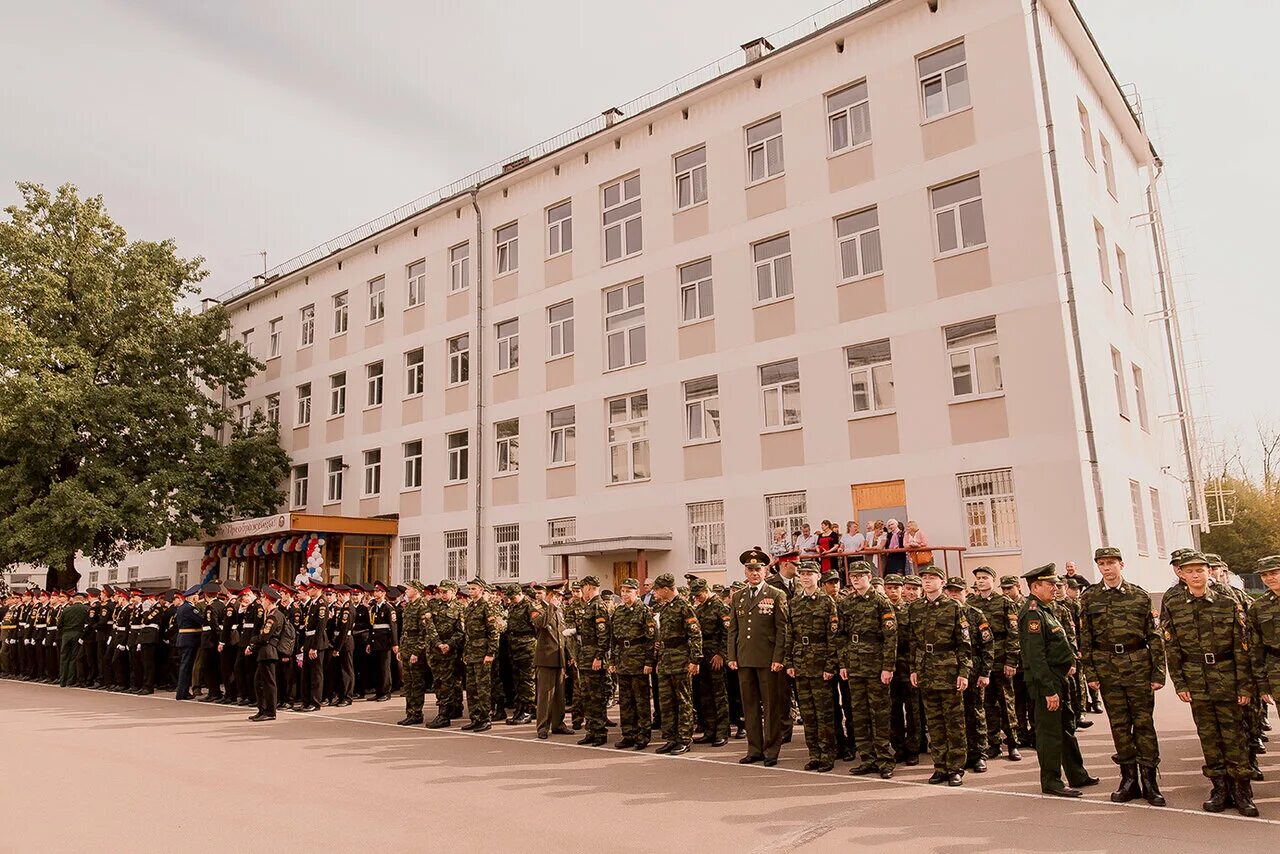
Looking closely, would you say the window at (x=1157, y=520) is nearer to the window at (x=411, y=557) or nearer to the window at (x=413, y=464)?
the window at (x=411, y=557)

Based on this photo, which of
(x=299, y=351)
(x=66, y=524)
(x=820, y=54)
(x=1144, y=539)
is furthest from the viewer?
(x=299, y=351)

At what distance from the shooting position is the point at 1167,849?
591 cm

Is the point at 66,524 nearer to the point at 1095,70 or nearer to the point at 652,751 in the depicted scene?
the point at 652,751

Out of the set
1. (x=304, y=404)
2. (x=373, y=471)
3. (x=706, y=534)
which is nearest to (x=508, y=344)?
(x=373, y=471)

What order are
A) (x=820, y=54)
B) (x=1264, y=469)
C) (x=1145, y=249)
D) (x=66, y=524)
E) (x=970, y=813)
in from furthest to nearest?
(x=1264, y=469) < (x=66, y=524) < (x=1145, y=249) < (x=820, y=54) < (x=970, y=813)

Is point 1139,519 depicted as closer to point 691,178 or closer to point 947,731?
point 691,178

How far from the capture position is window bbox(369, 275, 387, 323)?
30.4 metres

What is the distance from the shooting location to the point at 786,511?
19828mm

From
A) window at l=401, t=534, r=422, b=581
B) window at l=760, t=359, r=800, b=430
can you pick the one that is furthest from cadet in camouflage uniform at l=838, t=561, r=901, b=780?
window at l=401, t=534, r=422, b=581

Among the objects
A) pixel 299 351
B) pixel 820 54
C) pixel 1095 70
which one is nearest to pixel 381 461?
pixel 299 351

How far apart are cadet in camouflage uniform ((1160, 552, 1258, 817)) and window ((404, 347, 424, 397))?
24271 mm

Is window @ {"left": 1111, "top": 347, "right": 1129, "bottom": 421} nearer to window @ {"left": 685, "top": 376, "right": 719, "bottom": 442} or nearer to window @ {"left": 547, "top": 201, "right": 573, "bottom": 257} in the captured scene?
window @ {"left": 685, "top": 376, "right": 719, "bottom": 442}

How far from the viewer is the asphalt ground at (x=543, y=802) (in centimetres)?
647

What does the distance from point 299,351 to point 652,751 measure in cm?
2657
